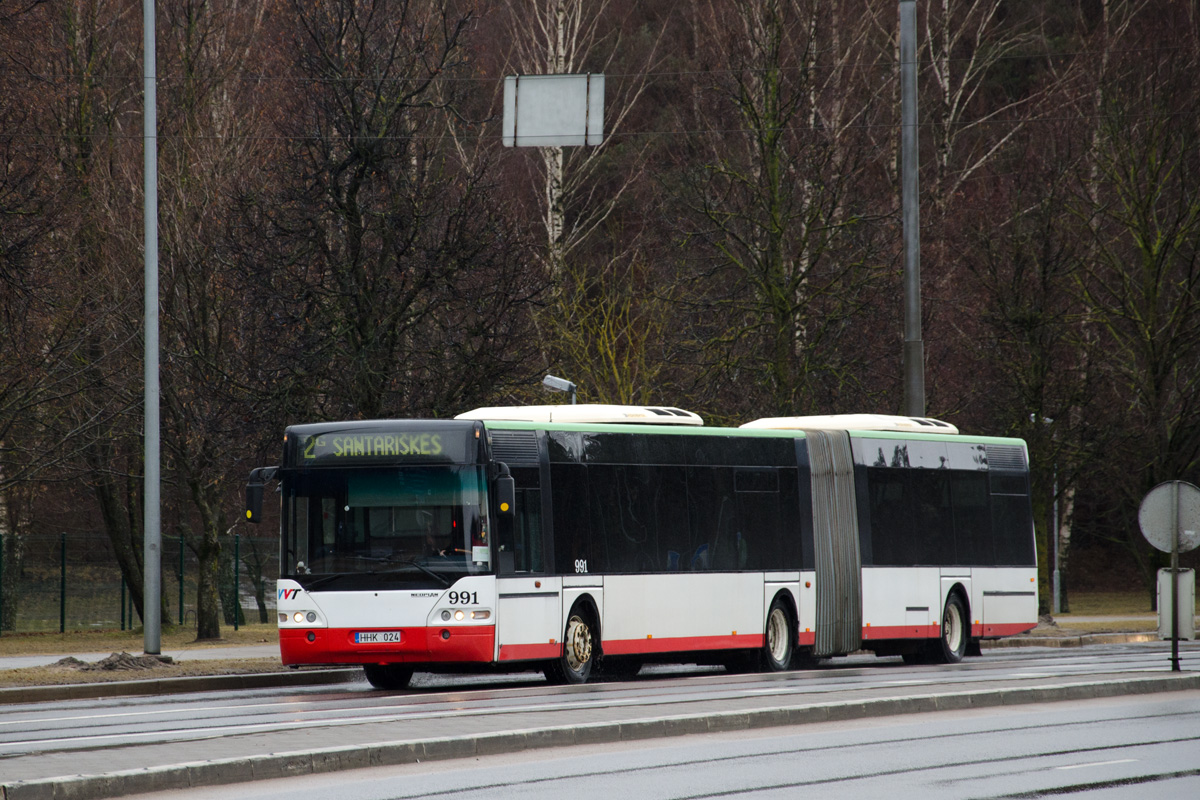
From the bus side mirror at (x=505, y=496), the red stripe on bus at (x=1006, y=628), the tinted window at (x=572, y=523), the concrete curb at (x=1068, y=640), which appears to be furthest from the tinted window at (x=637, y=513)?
the concrete curb at (x=1068, y=640)

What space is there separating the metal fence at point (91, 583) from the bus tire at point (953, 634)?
18.2 metres

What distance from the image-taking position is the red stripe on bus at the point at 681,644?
20.4 metres

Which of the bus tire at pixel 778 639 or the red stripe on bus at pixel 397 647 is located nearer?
the red stripe on bus at pixel 397 647

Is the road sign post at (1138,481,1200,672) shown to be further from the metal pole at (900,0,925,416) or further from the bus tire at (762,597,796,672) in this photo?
the metal pole at (900,0,925,416)

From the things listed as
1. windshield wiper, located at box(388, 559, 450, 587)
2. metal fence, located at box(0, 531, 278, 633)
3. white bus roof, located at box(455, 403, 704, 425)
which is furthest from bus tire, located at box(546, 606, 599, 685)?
metal fence, located at box(0, 531, 278, 633)

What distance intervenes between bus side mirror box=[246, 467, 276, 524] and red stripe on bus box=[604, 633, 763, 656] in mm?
4180

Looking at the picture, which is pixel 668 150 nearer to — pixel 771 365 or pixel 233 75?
pixel 233 75

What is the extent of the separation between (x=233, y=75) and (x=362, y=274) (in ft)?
41.4

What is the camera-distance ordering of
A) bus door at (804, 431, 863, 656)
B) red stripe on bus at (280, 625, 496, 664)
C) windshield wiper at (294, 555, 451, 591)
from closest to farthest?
red stripe on bus at (280, 625, 496, 664) → windshield wiper at (294, 555, 451, 591) → bus door at (804, 431, 863, 656)

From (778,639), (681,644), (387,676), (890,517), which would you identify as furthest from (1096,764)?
(890,517)

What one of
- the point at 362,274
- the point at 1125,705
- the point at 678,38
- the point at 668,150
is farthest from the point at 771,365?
the point at 678,38

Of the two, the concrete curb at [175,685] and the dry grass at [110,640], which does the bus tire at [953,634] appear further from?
the dry grass at [110,640]

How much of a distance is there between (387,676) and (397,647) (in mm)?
1878

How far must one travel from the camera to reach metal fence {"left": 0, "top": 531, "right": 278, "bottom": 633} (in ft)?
119
